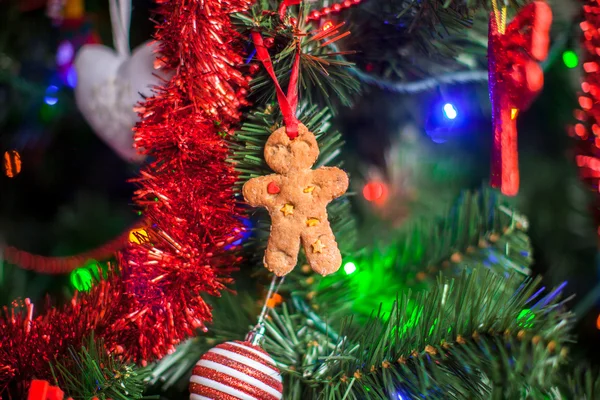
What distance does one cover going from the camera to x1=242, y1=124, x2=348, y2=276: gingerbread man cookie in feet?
1.37

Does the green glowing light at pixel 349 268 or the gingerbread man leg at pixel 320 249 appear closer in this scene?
the gingerbread man leg at pixel 320 249

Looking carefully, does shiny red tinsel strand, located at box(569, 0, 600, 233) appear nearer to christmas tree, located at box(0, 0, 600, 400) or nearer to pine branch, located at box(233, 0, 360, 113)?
christmas tree, located at box(0, 0, 600, 400)

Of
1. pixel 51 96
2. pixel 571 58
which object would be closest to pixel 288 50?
pixel 571 58

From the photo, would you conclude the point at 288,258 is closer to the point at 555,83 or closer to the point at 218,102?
the point at 218,102

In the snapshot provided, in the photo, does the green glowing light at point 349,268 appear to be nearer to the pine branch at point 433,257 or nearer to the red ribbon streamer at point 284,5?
the pine branch at point 433,257

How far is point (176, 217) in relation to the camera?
446mm

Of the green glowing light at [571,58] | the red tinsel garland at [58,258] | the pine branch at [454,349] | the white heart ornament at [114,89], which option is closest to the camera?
the pine branch at [454,349]

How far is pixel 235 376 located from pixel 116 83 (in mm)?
367

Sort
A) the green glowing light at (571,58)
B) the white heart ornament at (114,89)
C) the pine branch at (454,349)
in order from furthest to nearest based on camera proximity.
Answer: the green glowing light at (571,58) → the white heart ornament at (114,89) → the pine branch at (454,349)

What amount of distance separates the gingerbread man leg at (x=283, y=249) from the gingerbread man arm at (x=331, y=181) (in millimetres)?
41

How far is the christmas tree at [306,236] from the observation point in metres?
0.39

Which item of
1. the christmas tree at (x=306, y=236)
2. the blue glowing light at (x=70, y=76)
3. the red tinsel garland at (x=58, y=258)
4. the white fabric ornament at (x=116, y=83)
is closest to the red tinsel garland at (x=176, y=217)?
the christmas tree at (x=306, y=236)

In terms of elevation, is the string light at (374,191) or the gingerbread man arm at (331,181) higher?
the gingerbread man arm at (331,181)

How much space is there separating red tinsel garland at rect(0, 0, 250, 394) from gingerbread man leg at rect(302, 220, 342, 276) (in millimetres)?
80
